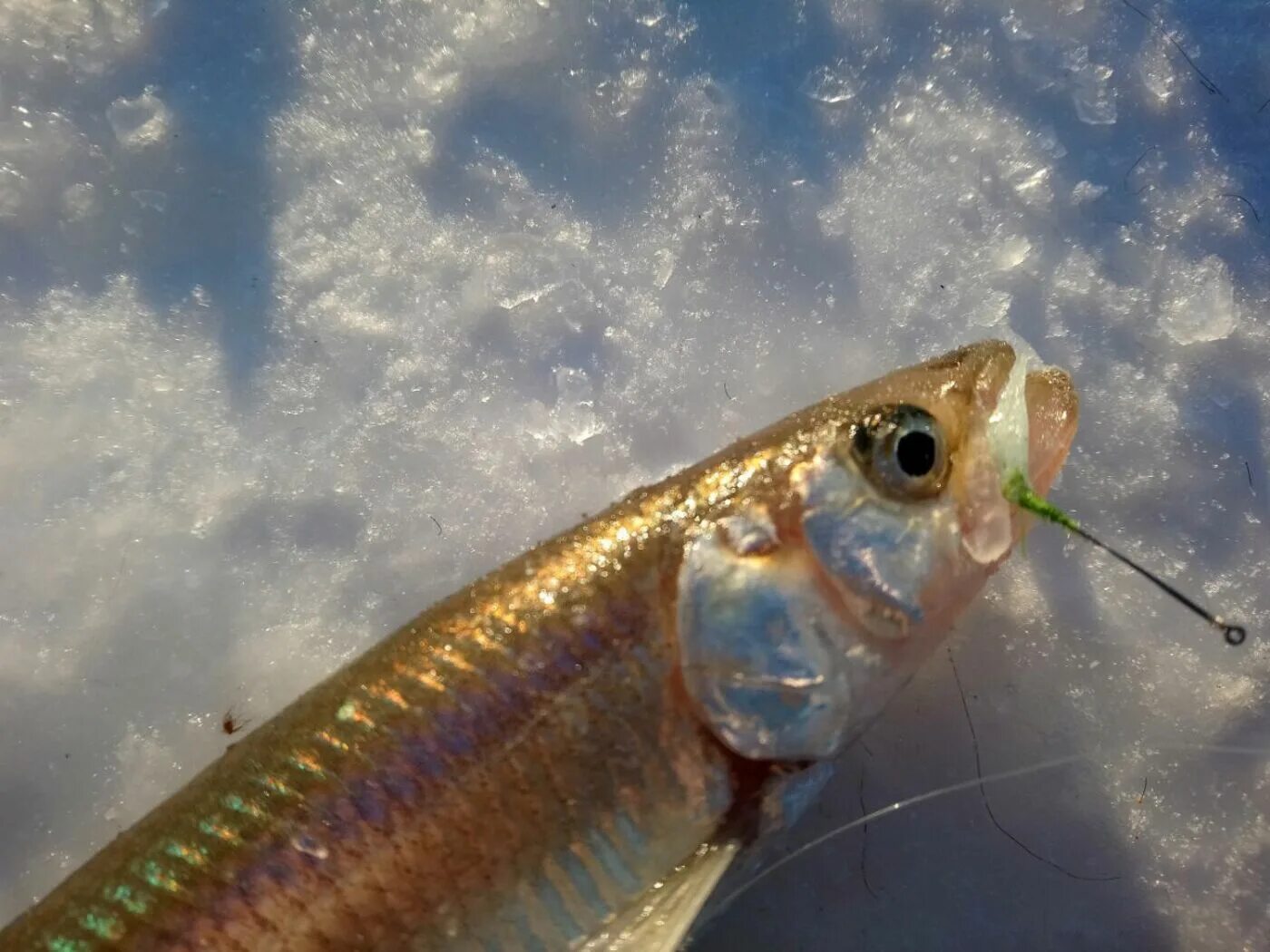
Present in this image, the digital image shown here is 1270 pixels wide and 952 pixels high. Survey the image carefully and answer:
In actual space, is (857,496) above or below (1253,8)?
below

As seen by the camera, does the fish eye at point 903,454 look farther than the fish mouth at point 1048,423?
No

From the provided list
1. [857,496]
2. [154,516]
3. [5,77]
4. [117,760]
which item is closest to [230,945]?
[117,760]

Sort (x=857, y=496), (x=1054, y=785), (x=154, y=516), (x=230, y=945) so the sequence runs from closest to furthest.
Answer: (x=230, y=945) → (x=857, y=496) → (x=1054, y=785) → (x=154, y=516)

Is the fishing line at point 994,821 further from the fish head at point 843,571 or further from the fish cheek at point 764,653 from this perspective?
the fish cheek at point 764,653

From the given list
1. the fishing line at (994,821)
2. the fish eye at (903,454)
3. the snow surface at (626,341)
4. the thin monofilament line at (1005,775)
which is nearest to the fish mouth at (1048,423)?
the fish eye at (903,454)

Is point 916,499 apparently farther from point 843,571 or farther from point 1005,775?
point 1005,775

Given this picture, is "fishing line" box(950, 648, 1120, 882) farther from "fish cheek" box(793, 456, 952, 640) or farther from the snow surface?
"fish cheek" box(793, 456, 952, 640)

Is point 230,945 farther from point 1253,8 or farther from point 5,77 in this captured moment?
point 1253,8
